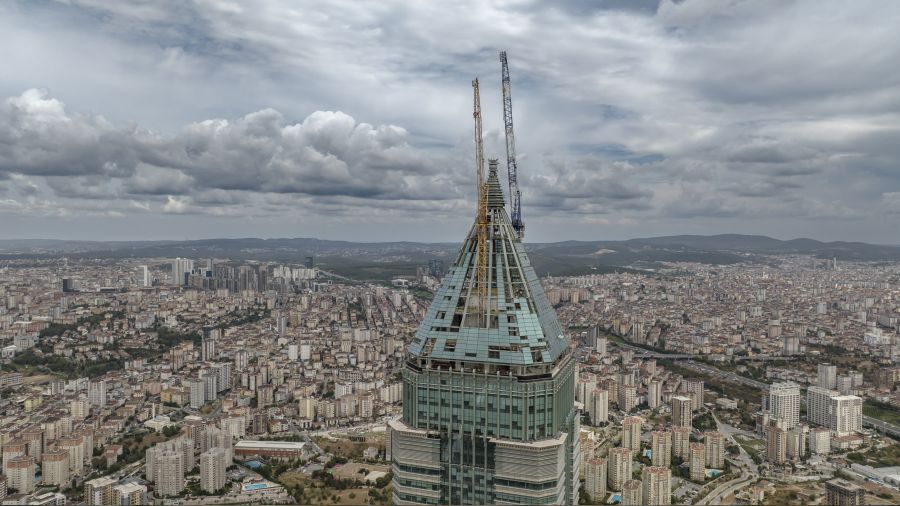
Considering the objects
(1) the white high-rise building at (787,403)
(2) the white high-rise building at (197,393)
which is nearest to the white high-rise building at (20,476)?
(2) the white high-rise building at (197,393)

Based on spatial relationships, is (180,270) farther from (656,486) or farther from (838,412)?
(656,486)

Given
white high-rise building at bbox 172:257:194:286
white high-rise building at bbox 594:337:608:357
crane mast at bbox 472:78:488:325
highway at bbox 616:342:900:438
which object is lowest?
highway at bbox 616:342:900:438

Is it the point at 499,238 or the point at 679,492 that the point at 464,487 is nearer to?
the point at 499,238

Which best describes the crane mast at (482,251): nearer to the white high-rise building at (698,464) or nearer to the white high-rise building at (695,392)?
the white high-rise building at (698,464)

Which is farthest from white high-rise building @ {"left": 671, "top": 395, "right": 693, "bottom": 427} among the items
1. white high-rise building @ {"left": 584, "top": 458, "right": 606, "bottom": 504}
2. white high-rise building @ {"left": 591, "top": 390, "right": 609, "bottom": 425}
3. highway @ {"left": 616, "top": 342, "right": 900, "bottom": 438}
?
white high-rise building @ {"left": 584, "top": 458, "right": 606, "bottom": 504}

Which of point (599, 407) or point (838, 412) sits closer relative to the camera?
point (838, 412)

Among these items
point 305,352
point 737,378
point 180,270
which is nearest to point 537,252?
point 180,270

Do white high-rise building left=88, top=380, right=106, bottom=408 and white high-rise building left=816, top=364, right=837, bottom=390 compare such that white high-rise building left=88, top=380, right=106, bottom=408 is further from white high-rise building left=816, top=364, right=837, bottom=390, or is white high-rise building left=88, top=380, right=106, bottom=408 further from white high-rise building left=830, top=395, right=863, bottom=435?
white high-rise building left=816, top=364, right=837, bottom=390
